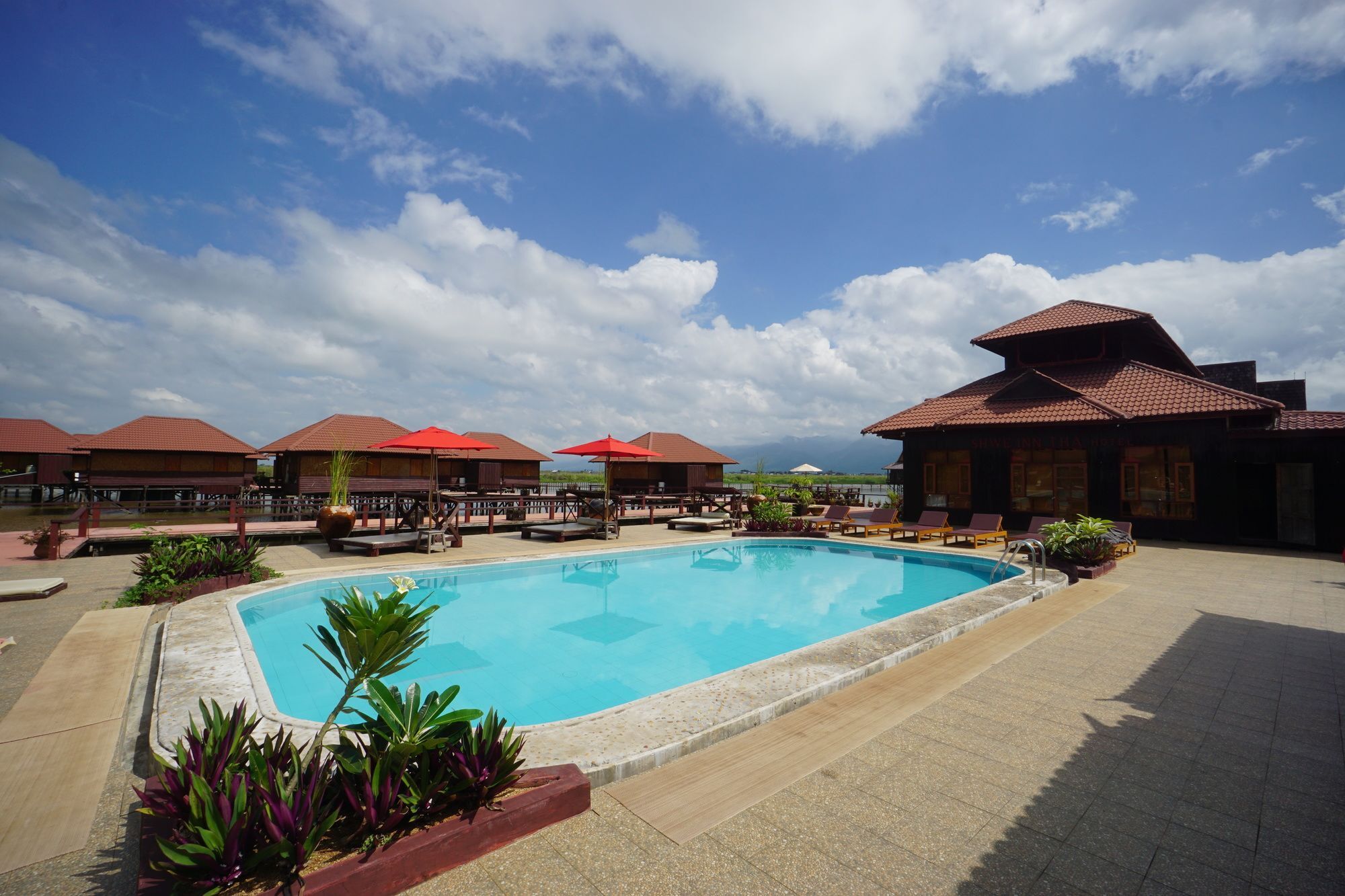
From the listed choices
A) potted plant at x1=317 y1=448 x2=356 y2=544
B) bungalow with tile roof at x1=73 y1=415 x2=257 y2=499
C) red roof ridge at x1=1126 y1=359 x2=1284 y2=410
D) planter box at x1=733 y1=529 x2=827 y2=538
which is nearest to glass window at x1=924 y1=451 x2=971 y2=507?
planter box at x1=733 y1=529 x2=827 y2=538

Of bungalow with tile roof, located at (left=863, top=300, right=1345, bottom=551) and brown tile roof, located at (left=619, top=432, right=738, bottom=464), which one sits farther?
brown tile roof, located at (left=619, top=432, right=738, bottom=464)

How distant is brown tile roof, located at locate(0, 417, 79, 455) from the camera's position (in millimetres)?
27528

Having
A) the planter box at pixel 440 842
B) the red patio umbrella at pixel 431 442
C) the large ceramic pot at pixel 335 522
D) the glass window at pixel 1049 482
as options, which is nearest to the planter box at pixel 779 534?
the glass window at pixel 1049 482

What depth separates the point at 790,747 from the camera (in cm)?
344

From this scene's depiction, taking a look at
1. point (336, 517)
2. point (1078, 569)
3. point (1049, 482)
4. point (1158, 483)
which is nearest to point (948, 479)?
point (1049, 482)

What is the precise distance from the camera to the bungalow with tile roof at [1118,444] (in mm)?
13039

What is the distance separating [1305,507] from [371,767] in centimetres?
2012

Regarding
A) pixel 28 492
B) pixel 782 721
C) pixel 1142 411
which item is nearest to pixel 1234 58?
Answer: pixel 1142 411

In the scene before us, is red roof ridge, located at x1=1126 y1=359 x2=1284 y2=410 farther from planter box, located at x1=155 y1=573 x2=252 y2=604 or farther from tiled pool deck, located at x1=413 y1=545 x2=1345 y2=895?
planter box, located at x1=155 y1=573 x2=252 y2=604

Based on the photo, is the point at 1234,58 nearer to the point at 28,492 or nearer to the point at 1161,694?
the point at 1161,694

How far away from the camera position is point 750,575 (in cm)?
1110

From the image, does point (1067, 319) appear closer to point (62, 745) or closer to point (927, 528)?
point (927, 528)

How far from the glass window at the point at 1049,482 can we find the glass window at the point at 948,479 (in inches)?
47.0

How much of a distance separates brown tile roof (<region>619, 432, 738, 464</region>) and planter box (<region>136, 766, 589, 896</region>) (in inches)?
937
